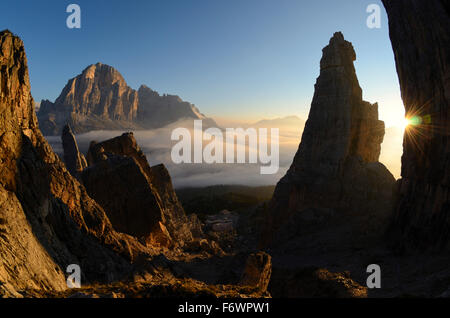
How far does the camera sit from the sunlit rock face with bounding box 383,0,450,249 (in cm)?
2791

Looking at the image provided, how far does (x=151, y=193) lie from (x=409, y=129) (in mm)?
33875

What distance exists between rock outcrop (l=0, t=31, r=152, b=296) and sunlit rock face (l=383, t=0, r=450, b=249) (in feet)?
99.7

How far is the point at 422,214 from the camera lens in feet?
102

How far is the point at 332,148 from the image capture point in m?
52.8

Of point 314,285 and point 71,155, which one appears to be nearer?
point 314,285

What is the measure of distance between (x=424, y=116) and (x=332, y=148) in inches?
852

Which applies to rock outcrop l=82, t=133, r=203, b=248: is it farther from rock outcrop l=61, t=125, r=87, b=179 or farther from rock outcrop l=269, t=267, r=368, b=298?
rock outcrop l=61, t=125, r=87, b=179
